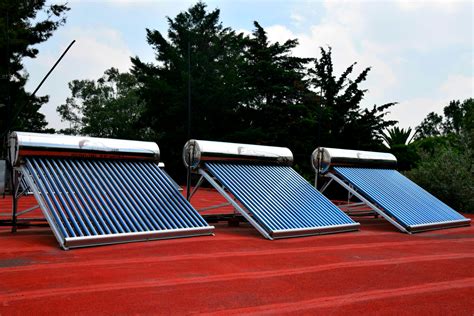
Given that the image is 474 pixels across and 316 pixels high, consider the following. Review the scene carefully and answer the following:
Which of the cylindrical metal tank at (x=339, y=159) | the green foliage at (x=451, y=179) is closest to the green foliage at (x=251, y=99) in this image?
the green foliage at (x=451, y=179)

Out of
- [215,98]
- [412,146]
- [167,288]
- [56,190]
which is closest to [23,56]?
[215,98]

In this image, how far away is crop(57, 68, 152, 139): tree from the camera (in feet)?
142

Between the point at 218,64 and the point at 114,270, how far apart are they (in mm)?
26380

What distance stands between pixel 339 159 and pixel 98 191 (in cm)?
505

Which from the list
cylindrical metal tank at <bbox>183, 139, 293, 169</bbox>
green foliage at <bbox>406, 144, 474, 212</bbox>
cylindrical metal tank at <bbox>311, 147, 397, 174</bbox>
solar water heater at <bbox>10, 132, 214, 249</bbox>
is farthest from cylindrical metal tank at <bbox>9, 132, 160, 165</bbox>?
green foliage at <bbox>406, 144, 474, 212</bbox>

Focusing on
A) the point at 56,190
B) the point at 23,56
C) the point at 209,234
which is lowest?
the point at 209,234

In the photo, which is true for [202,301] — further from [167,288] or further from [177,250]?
[177,250]

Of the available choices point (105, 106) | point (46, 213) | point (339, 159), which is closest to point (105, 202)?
point (46, 213)

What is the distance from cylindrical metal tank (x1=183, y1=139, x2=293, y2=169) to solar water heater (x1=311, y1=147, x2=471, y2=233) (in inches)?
34.1

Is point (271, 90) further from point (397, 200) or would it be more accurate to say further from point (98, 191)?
point (98, 191)

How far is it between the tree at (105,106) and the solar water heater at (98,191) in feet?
96.7

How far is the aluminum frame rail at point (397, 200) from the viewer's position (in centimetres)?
820

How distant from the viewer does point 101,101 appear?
48.9 meters

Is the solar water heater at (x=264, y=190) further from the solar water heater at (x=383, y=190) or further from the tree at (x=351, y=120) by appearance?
the tree at (x=351, y=120)
